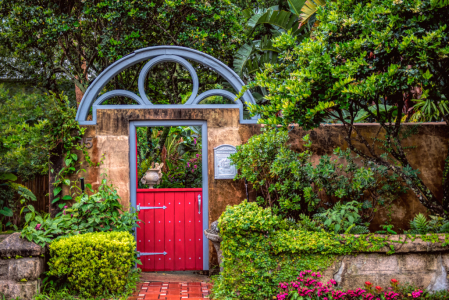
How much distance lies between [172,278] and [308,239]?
7.91 ft

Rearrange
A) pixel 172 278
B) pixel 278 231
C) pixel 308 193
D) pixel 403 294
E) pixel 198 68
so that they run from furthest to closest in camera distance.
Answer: pixel 198 68
pixel 172 278
pixel 308 193
pixel 278 231
pixel 403 294

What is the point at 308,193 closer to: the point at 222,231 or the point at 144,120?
the point at 222,231

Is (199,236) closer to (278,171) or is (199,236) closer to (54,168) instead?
(278,171)

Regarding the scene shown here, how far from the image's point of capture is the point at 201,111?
5.55 m

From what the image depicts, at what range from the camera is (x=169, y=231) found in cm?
567

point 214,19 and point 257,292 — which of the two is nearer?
point 257,292

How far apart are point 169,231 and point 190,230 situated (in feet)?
1.14

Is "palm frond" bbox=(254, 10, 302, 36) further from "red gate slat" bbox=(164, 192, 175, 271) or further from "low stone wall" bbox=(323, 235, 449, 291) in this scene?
"low stone wall" bbox=(323, 235, 449, 291)

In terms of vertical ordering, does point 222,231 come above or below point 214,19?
below

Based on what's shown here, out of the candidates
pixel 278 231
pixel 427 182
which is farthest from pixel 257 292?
pixel 427 182

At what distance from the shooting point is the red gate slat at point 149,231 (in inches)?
221

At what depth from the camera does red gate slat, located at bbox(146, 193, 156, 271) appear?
5609 mm

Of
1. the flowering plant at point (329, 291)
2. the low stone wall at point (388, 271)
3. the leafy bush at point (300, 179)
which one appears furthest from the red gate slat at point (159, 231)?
the low stone wall at point (388, 271)

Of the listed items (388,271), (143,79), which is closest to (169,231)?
(143,79)
